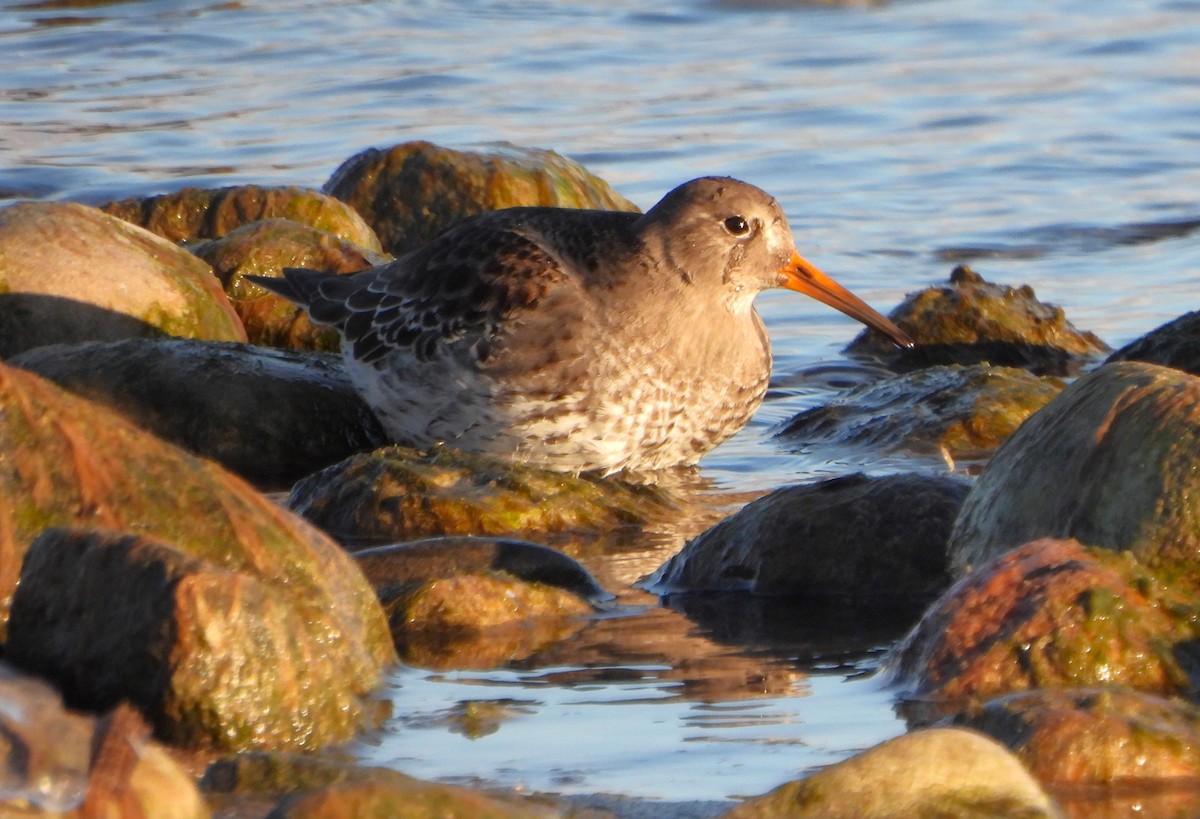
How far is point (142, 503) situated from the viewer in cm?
496

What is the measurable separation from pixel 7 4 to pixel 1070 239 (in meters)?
11.7

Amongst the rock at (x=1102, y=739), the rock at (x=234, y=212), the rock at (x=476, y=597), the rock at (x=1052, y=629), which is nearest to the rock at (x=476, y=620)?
the rock at (x=476, y=597)

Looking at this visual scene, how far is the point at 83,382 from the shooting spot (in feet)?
26.6

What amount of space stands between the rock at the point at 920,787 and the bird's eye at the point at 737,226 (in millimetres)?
4786

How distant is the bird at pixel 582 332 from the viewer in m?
8.01

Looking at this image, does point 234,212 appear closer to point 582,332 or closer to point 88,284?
point 88,284

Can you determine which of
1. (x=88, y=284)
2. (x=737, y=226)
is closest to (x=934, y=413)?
(x=737, y=226)

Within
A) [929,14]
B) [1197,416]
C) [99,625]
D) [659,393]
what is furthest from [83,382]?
[929,14]

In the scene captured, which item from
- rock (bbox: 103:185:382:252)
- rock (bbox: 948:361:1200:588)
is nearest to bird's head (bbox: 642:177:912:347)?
rock (bbox: 948:361:1200:588)

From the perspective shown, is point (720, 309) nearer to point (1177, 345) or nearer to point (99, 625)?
point (1177, 345)

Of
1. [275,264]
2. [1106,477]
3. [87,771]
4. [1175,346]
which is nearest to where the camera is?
[87,771]

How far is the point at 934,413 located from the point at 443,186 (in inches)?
166

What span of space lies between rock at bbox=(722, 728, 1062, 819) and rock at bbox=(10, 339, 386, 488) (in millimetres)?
4632

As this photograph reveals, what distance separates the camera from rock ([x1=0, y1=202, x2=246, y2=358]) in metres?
8.74
